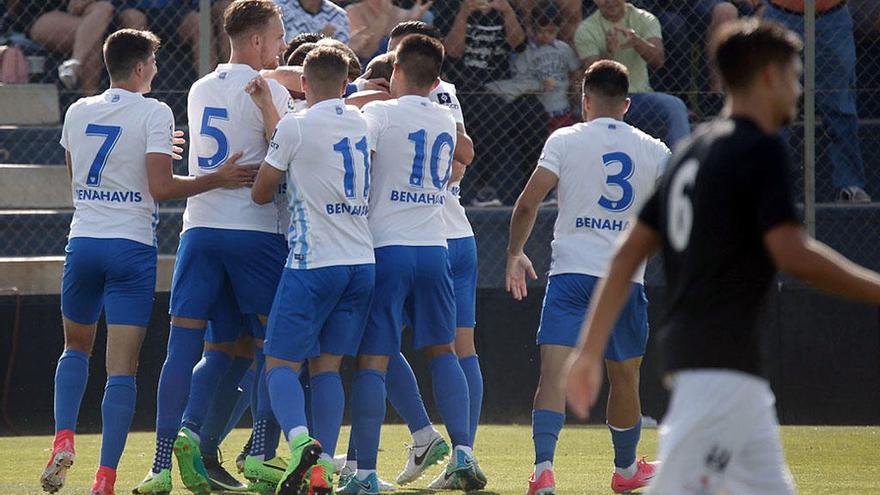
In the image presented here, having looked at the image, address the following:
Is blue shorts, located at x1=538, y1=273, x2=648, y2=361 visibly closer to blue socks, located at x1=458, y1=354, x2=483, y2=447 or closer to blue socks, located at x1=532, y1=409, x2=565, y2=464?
blue socks, located at x1=532, y1=409, x2=565, y2=464

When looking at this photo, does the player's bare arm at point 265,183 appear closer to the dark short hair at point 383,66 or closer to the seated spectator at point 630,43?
the dark short hair at point 383,66

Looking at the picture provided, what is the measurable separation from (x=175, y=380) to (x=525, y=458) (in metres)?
2.47

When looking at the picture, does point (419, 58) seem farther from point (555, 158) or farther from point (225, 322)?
point (225, 322)

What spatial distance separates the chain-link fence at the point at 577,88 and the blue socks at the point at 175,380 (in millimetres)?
4284

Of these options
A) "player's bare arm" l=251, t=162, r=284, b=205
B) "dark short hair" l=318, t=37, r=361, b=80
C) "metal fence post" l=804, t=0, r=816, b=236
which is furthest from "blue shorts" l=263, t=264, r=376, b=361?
"metal fence post" l=804, t=0, r=816, b=236

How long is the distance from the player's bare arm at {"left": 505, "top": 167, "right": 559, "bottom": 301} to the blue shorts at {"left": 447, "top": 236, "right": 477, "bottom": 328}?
68 cm

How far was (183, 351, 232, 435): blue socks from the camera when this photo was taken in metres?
6.82

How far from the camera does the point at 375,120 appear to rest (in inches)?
263

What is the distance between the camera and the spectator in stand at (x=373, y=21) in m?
10.9

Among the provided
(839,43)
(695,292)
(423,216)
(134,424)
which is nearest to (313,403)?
(423,216)

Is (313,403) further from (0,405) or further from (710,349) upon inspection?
(0,405)

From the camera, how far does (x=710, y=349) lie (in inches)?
141

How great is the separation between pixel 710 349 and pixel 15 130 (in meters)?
9.03

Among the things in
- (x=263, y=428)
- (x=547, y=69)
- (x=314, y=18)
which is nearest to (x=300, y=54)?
(x=263, y=428)
